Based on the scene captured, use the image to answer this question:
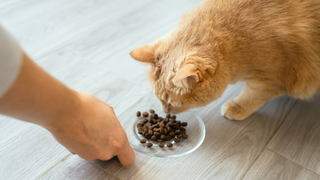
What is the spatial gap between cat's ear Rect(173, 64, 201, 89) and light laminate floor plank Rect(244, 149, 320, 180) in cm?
50

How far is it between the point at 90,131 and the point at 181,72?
39cm

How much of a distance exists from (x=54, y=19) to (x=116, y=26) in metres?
0.53

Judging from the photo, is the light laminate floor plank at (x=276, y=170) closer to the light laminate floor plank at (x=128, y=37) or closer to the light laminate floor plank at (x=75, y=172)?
the light laminate floor plank at (x=75, y=172)

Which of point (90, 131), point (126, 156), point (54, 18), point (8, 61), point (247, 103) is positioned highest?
point (8, 61)

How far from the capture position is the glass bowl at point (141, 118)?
4.18ft

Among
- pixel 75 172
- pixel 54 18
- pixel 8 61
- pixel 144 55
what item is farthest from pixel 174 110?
pixel 54 18

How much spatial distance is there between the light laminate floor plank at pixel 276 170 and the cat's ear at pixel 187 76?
19.6 inches

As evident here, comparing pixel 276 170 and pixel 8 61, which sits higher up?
pixel 8 61

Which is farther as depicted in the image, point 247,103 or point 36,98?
point 247,103

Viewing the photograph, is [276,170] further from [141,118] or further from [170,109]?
[141,118]

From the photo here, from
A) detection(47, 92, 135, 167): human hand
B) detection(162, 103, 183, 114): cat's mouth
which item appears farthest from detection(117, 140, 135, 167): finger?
detection(162, 103, 183, 114): cat's mouth

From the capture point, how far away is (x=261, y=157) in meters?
1.28

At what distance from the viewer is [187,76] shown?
1021 millimetres

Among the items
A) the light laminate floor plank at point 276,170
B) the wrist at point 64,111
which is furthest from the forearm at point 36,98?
the light laminate floor plank at point 276,170
